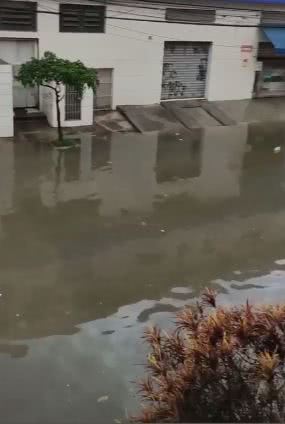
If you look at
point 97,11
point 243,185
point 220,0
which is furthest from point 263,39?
point 243,185

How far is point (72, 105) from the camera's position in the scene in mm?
14945

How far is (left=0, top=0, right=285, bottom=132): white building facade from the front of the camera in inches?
582

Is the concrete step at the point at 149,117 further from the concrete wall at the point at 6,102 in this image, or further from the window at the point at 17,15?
the window at the point at 17,15

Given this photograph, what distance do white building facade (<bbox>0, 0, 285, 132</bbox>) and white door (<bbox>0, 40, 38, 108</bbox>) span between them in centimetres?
3

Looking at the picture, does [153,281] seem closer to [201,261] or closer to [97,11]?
[201,261]

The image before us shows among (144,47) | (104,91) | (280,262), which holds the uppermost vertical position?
(144,47)

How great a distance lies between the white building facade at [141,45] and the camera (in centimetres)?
1478

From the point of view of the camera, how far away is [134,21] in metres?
16.1

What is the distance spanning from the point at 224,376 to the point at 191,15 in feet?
50.7

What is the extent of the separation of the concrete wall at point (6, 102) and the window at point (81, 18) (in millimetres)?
2543

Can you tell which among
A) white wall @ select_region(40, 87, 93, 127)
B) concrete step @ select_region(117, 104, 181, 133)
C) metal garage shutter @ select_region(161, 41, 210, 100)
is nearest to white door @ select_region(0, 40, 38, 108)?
white wall @ select_region(40, 87, 93, 127)

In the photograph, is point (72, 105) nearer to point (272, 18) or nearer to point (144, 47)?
point (144, 47)

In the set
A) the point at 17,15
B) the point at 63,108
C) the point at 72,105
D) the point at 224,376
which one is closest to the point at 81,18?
the point at 17,15

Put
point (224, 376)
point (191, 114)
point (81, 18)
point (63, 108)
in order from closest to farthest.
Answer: point (224, 376), point (63, 108), point (81, 18), point (191, 114)
